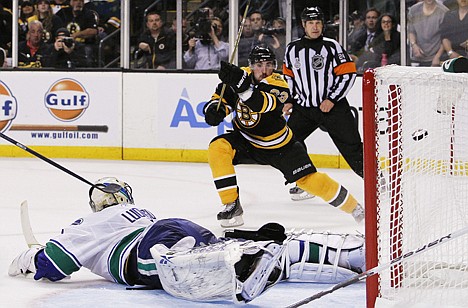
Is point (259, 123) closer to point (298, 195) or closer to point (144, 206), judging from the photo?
point (144, 206)

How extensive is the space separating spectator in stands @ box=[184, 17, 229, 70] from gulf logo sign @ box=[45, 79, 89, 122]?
84 centimetres

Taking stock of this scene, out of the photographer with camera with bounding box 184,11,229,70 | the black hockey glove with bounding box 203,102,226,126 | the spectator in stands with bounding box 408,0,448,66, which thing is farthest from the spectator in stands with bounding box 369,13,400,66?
the black hockey glove with bounding box 203,102,226,126

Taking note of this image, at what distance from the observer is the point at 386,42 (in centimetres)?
743

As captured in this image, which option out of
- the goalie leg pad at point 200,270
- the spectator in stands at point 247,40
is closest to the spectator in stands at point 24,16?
the spectator in stands at point 247,40

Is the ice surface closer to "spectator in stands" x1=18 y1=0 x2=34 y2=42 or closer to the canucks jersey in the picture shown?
the canucks jersey

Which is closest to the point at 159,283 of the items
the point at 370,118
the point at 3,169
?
the point at 370,118

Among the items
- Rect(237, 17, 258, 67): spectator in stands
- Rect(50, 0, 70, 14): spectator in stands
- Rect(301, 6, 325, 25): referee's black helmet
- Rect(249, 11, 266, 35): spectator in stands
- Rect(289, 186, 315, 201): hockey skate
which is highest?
Rect(50, 0, 70, 14): spectator in stands

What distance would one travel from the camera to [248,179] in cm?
666

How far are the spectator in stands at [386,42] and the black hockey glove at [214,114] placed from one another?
9.68ft

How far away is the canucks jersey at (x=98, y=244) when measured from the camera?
Answer: 315cm

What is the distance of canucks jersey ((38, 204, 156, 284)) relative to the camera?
124 inches

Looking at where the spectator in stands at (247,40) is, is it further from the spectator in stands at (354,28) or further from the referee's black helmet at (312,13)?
the referee's black helmet at (312,13)

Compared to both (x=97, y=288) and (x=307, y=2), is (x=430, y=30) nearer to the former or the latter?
(x=307, y=2)

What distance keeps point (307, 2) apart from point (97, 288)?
478 centimetres
